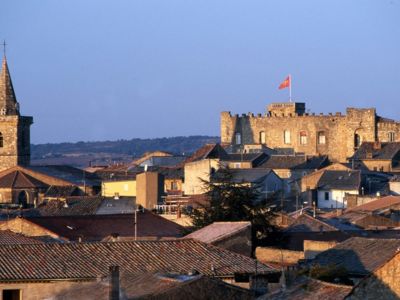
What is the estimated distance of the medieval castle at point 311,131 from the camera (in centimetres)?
11706

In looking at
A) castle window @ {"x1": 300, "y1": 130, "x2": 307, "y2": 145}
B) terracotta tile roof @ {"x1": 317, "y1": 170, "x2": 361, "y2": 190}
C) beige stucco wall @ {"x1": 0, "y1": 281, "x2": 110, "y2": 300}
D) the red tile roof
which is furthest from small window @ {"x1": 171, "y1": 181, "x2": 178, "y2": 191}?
beige stucco wall @ {"x1": 0, "y1": 281, "x2": 110, "y2": 300}

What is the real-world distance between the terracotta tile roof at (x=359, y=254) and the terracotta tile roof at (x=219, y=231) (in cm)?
307

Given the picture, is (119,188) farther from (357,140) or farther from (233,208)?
(357,140)

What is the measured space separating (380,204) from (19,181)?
103ft

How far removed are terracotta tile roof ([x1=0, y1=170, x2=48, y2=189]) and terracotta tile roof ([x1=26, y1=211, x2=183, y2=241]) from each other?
1537 inches

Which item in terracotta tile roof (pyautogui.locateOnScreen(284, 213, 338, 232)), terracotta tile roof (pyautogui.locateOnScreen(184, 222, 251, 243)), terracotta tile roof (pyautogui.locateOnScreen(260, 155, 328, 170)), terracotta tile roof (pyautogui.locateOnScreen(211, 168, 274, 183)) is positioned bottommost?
terracotta tile roof (pyautogui.locateOnScreen(284, 213, 338, 232))

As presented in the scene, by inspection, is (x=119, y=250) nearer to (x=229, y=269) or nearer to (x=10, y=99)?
(x=229, y=269)

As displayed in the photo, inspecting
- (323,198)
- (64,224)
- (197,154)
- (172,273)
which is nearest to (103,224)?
(64,224)

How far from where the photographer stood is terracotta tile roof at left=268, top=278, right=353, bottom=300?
26.0 meters

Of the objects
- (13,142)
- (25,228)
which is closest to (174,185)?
(13,142)

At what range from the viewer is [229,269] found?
110ft

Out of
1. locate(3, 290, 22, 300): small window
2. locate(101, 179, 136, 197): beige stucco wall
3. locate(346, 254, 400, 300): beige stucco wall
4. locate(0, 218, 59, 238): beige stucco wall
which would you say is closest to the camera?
locate(346, 254, 400, 300): beige stucco wall

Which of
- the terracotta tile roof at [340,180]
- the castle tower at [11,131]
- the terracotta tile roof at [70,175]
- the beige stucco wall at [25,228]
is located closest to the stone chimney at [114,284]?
→ the beige stucco wall at [25,228]

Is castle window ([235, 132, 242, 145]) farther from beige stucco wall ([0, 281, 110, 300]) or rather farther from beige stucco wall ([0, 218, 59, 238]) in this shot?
beige stucco wall ([0, 281, 110, 300])
